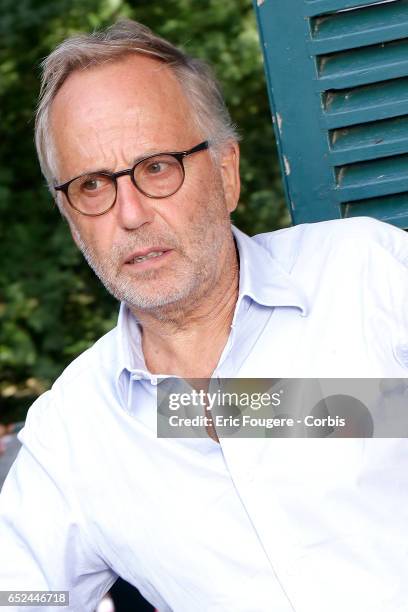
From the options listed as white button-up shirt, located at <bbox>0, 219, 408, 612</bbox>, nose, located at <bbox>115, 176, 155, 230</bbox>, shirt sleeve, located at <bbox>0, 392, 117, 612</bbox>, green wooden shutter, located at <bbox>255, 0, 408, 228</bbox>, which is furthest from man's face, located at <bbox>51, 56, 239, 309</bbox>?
shirt sleeve, located at <bbox>0, 392, 117, 612</bbox>

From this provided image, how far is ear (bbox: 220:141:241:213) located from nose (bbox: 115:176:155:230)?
240 millimetres

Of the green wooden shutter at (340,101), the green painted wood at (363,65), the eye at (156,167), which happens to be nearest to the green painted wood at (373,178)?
the green wooden shutter at (340,101)

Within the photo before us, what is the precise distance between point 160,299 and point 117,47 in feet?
1.63

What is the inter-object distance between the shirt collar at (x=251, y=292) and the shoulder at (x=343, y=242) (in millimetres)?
36

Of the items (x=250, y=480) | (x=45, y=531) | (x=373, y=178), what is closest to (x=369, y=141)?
(x=373, y=178)

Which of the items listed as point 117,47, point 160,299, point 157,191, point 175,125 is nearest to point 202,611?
point 160,299

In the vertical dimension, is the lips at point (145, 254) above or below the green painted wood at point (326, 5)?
below

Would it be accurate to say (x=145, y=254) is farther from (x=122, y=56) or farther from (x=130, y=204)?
(x=122, y=56)

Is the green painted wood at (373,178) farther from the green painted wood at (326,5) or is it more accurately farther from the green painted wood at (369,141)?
the green painted wood at (326,5)

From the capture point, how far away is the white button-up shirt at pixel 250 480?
1637 millimetres

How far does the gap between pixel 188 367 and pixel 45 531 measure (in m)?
0.41

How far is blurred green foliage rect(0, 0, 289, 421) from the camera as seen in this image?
4.43m

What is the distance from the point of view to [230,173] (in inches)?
78.7

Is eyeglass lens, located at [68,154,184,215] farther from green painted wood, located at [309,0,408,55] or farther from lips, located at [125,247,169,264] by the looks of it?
green painted wood, located at [309,0,408,55]
